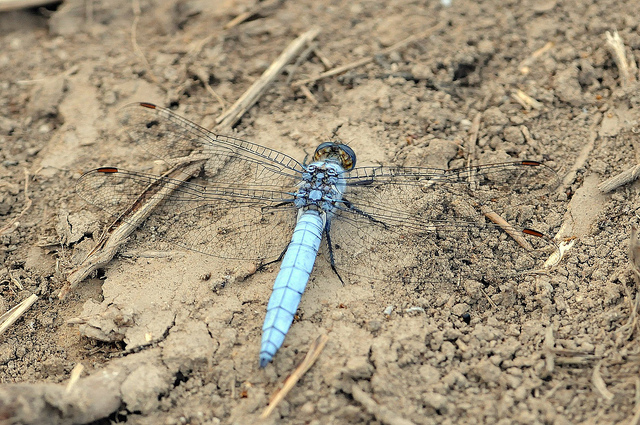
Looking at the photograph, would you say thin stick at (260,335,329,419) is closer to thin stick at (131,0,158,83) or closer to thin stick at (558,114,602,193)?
thin stick at (558,114,602,193)

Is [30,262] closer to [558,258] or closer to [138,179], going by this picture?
[138,179]

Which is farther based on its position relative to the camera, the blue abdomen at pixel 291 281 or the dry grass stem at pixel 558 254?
the dry grass stem at pixel 558 254

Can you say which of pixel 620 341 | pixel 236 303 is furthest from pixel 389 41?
pixel 620 341

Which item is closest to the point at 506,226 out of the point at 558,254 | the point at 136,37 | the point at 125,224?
the point at 558,254

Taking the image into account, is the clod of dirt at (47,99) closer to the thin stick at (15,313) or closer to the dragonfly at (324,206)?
the dragonfly at (324,206)

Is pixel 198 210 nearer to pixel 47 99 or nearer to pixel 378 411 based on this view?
pixel 378 411

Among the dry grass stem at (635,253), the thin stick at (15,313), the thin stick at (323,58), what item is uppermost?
the thin stick at (323,58)

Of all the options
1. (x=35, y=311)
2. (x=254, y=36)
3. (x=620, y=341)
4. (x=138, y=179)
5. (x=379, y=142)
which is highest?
(x=254, y=36)

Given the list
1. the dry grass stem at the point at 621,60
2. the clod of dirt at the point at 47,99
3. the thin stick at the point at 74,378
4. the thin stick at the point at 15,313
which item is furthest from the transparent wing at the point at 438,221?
the clod of dirt at the point at 47,99
